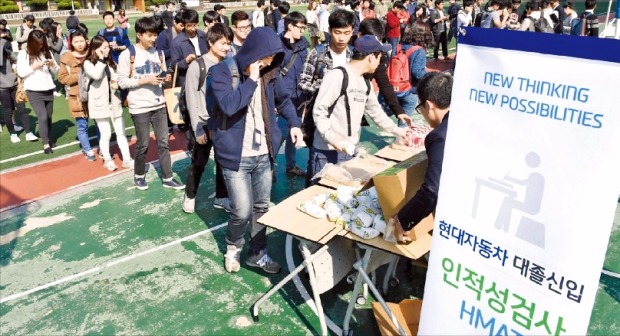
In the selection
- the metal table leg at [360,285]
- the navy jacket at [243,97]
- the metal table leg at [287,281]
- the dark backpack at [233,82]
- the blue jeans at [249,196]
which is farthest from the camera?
the blue jeans at [249,196]

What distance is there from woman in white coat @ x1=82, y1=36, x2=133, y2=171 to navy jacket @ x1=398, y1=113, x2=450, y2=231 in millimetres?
4649

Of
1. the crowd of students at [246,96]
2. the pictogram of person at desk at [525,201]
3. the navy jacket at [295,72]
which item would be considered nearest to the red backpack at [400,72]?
the crowd of students at [246,96]

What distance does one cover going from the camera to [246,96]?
362cm

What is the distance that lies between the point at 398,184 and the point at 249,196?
1521mm

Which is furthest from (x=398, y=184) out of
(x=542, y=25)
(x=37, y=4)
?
(x=37, y=4)

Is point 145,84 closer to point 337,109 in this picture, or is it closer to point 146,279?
point 146,279

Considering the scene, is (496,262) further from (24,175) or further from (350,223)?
(24,175)

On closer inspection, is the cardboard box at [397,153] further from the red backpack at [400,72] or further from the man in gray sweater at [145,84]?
the man in gray sweater at [145,84]

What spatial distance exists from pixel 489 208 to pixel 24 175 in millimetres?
6826

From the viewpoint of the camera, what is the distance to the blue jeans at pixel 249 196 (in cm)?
406

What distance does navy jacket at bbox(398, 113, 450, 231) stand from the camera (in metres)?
2.84

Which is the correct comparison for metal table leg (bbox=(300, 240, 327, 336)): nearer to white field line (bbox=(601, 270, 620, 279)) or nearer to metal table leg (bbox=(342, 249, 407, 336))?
metal table leg (bbox=(342, 249, 407, 336))

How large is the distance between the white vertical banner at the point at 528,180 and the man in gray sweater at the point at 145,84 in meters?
4.35

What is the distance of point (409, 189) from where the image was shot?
3.08 m
